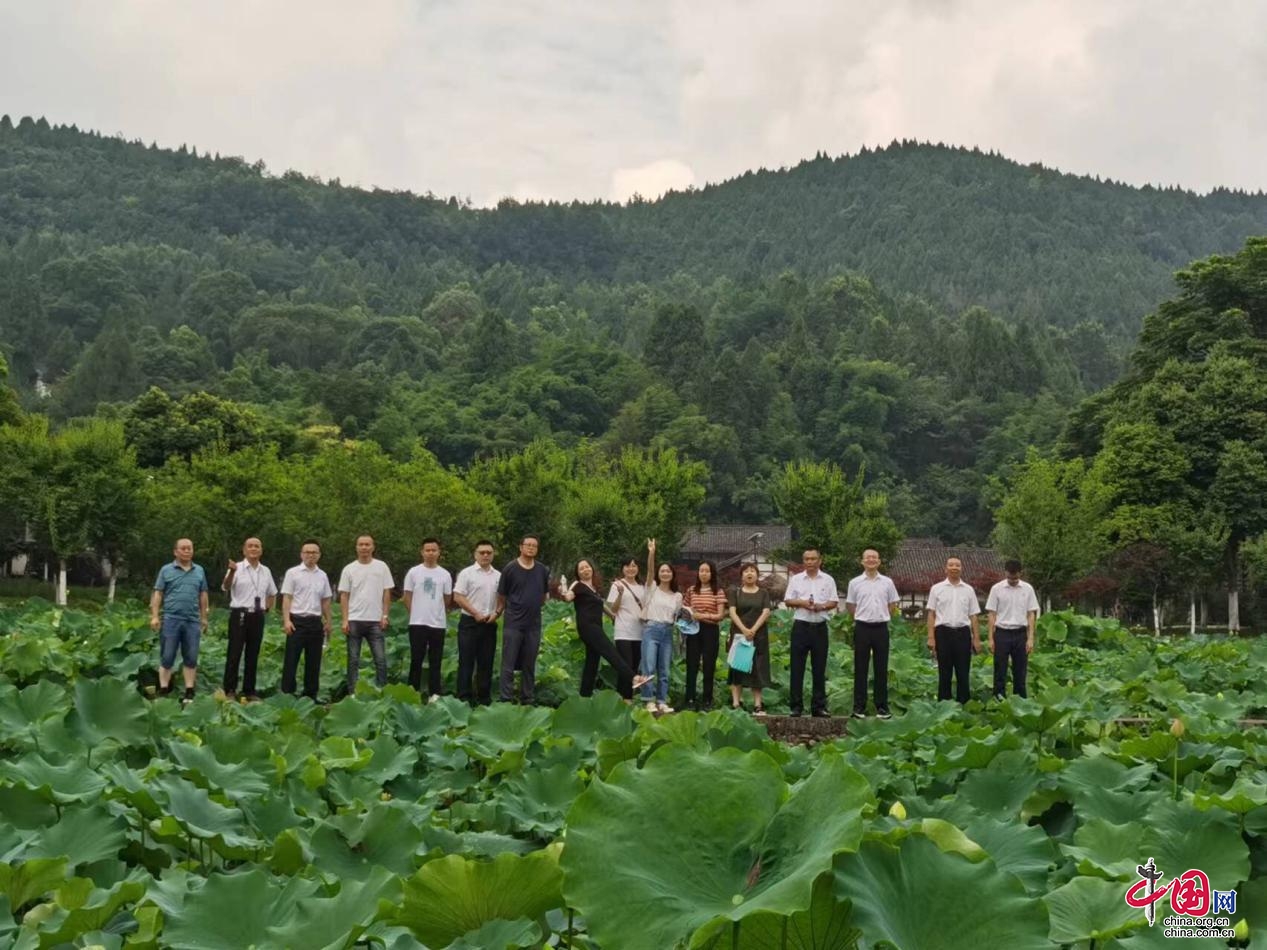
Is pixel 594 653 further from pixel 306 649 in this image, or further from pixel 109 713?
pixel 109 713

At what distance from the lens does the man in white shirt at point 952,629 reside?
12078mm

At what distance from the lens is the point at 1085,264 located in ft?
648

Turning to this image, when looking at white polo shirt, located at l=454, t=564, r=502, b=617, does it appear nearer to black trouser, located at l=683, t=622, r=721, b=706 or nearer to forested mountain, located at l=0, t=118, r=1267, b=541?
black trouser, located at l=683, t=622, r=721, b=706

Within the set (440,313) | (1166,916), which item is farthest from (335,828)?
(440,313)

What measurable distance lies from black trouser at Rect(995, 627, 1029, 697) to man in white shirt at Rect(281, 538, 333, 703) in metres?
5.98

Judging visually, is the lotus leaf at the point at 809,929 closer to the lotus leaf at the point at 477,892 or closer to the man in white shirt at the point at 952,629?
the lotus leaf at the point at 477,892

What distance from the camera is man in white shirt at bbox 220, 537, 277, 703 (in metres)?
12.0

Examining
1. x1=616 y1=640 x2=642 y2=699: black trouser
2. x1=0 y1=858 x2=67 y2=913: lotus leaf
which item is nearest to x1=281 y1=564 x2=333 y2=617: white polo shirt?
x1=616 y1=640 x2=642 y2=699: black trouser

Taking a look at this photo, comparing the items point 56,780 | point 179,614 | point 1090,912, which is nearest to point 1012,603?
point 179,614

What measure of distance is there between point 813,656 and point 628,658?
1771 mm

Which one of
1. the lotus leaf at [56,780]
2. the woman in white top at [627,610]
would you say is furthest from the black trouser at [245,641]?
the lotus leaf at [56,780]

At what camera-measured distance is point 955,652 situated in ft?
39.9

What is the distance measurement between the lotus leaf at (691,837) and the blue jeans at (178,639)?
1018 centimetres

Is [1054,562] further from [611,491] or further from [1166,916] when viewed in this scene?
[1166,916]
